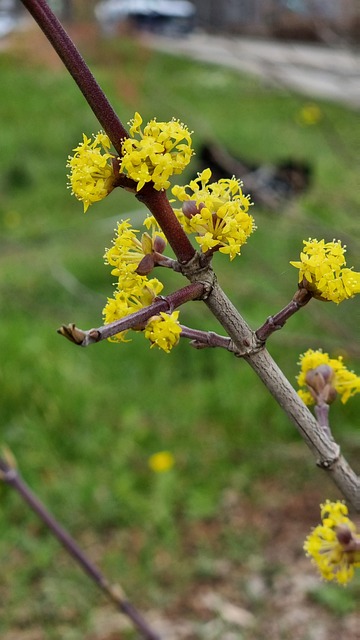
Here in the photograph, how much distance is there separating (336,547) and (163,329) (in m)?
0.35

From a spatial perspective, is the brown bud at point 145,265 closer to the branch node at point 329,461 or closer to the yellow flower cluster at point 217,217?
the yellow flower cluster at point 217,217

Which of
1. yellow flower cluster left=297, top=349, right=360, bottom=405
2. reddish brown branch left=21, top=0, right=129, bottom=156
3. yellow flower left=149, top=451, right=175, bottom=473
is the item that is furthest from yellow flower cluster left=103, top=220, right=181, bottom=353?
yellow flower left=149, top=451, right=175, bottom=473

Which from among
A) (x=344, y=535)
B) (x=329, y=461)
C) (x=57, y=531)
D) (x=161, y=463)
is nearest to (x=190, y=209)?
(x=329, y=461)

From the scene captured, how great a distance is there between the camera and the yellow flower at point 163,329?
0.62 meters

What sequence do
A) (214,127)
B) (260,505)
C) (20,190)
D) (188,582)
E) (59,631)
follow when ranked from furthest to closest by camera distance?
(214,127) < (20,190) < (260,505) < (188,582) < (59,631)

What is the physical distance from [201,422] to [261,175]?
2688 mm

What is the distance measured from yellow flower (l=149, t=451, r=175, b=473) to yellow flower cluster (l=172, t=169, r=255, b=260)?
2005mm

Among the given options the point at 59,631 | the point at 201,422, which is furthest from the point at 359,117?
the point at 59,631

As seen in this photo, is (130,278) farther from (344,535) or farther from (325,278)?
(344,535)

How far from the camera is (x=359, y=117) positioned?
9.05ft

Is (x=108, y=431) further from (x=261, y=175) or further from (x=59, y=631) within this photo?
(x=261, y=175)

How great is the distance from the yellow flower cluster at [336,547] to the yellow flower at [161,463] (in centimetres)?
178

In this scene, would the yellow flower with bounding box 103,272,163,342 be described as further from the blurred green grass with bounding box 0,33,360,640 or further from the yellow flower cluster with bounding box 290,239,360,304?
the blurred green grass with bounding box 0,33,360,640

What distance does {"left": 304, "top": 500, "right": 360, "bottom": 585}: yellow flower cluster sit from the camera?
0.81 meters
